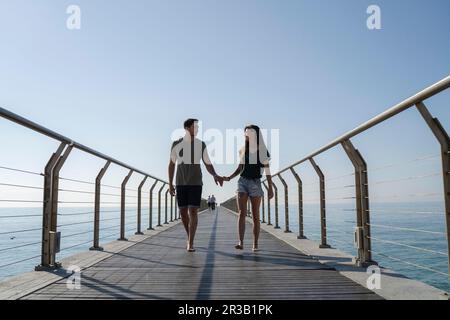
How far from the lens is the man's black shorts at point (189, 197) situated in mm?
4559

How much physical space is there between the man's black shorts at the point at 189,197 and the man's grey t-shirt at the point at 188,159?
58 millimetres

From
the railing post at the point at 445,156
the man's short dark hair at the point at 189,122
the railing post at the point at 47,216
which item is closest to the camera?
the railing post at the point at 445,156

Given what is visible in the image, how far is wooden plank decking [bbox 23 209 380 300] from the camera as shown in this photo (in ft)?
7.98

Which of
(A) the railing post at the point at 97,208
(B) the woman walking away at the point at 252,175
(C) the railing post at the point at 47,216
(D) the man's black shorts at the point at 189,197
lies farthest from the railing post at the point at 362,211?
(A) the railing post at the point at 97,208

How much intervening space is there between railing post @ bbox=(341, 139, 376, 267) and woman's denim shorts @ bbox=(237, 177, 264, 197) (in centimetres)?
138

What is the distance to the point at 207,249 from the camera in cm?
483

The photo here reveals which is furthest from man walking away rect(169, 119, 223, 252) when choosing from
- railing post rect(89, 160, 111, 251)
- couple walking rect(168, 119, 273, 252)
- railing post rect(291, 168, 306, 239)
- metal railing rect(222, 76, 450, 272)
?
railing post rect(291, 168, 306, 239)

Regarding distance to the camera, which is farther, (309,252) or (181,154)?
(181,154)

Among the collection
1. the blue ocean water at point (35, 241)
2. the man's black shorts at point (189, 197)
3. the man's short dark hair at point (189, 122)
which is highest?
the man's short dark hair at point (189, 122)

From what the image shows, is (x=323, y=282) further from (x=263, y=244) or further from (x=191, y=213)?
(x=263, y=244)

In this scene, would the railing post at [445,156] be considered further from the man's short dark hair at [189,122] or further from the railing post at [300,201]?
the railing post at [300,201]

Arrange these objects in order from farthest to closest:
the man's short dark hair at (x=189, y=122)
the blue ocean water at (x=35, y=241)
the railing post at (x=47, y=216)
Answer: the man's short dark hair at (x=189, y=122)
the blue ocean water at (x=35, y=241)
the railing post at (x=47, y=216)
